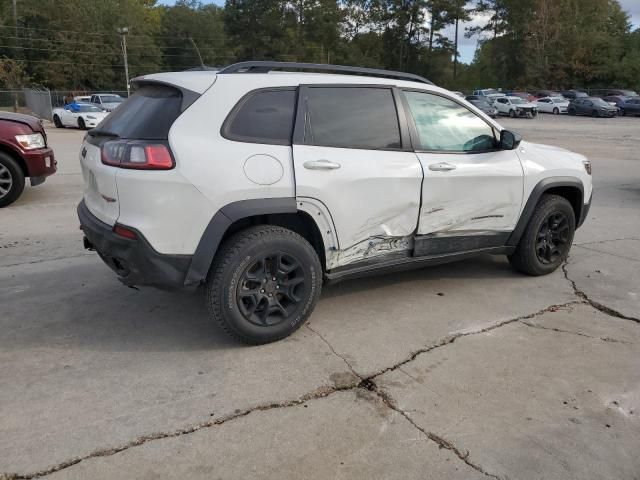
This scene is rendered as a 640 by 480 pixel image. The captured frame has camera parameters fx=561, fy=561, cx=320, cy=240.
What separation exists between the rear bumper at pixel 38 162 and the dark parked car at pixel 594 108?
39.7 meters

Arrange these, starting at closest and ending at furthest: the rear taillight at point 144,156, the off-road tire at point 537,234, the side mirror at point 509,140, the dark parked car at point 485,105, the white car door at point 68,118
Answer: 1. the rear taillight at point 144,156
2. the side mirror at point 509,140
3. the off-road tire at point 537,234
4. the white car door at point 68,118
5. the dark parked car at point 485,105

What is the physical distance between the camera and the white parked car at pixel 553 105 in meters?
43.0

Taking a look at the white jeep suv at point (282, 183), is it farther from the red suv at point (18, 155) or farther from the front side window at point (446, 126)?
the red suv at point (18, 155)

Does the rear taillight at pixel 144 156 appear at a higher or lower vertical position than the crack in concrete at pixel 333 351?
higher

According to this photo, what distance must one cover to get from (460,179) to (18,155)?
633 centimetres

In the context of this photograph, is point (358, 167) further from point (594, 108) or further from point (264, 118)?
point (594, 108)

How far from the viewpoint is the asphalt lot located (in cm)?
262

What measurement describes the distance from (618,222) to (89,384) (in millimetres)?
6987

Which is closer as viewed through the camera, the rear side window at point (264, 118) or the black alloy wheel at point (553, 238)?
the rear side window at point (264, 118)

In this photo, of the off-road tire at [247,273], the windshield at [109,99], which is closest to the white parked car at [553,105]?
the windshield at [109,99]

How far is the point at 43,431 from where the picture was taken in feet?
9.12

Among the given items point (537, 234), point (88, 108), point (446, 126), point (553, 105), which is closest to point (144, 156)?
point (446, 126)

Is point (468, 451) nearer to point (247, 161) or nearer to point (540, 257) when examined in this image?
point (247, 161)

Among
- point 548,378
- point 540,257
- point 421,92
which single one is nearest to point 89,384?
point 548,378
